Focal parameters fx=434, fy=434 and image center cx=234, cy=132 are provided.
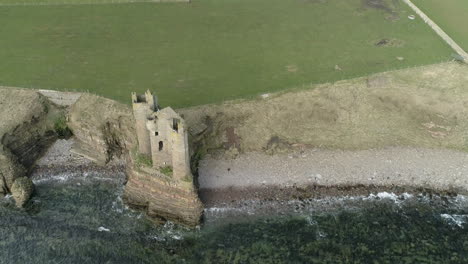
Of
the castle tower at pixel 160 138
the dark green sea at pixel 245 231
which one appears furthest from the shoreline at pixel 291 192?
the castle tower at pixel 160 138

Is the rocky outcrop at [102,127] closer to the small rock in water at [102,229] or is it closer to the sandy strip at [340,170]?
the small rock in water at [102,229]

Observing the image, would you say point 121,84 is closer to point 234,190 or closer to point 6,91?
point 6,91

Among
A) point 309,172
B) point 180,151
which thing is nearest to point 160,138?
point 180,151

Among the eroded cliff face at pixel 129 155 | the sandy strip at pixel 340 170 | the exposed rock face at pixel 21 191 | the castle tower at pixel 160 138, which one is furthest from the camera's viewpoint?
the sandy strip at pixel 340 170

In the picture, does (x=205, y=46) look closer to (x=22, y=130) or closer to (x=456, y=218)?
(x=22, y=130)

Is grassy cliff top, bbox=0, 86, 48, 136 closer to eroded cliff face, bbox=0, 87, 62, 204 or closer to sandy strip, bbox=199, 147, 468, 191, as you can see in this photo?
eroded cliff face, bbox=0, 87, 62, 204
